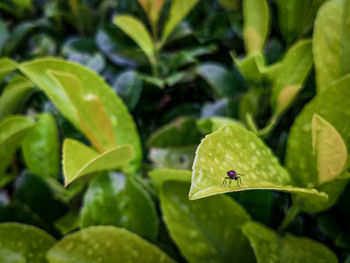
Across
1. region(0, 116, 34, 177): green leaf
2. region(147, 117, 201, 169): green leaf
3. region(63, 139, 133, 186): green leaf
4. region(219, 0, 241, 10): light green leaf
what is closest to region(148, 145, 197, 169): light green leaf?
region(147, 117, 201, 169): green leaf

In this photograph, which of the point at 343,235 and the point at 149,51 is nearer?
the point at 343,235

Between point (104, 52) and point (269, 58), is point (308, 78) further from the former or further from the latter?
point (104, 52)

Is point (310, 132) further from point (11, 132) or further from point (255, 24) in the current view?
point (11, 132)

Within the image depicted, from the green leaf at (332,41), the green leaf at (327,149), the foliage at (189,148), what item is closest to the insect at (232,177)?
the foliage at (189,148)

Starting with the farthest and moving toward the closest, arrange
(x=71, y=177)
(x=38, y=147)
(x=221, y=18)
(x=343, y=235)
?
(x=221, y=18) → (x=38, y=147) → (x=343, y=235) → (x=71, y=177)

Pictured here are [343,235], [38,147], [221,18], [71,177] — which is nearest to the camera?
[71,177]

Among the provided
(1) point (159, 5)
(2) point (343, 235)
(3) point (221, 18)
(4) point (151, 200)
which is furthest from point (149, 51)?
(2) point (343, 235)
